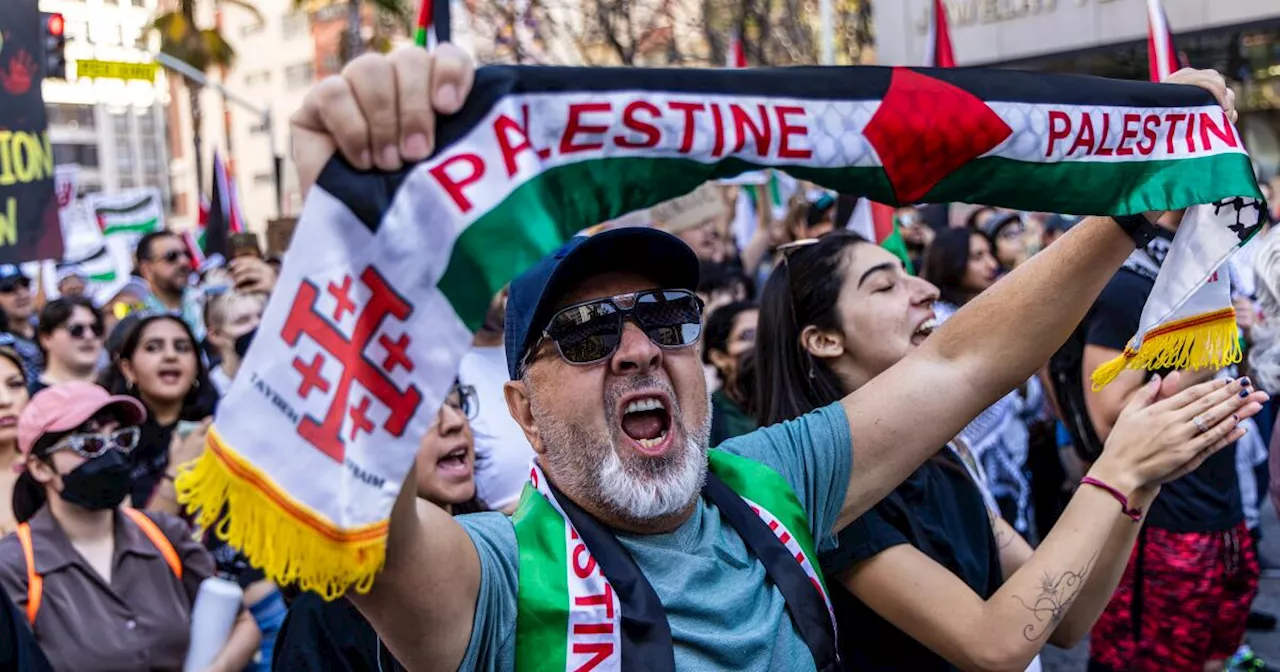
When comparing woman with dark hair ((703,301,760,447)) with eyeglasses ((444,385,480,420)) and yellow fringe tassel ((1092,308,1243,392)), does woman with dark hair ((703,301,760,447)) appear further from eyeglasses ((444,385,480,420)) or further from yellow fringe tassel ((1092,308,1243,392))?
yellow fringe tassel ((1092,308,1243,392))

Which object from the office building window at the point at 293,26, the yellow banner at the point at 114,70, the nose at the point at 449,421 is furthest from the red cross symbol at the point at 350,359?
the office building window at the point at 293,26

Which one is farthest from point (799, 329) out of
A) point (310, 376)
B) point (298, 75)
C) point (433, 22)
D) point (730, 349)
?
point (298, 75)

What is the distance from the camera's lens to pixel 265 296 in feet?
22.9

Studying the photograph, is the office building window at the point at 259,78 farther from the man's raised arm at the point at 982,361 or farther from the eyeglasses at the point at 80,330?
the man's raised arm at the point at 982,361

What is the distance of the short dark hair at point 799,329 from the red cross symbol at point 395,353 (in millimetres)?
1517

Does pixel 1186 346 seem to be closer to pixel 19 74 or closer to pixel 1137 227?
pixel 1137 227

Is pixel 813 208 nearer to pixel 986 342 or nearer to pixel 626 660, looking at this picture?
pixel 986 342

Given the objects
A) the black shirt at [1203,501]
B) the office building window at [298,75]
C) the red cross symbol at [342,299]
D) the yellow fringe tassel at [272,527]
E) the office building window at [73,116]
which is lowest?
the black shirt at [1203,501]

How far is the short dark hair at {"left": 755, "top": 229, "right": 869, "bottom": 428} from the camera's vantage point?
314 centimetres

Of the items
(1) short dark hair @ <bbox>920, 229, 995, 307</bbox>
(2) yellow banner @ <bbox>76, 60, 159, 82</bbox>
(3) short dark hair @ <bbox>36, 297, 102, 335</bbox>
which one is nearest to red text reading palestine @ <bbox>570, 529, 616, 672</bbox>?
(1) short dark hair @ <bbox>920, 229, 995, 307</bbox>

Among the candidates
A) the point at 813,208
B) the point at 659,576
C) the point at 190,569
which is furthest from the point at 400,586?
the point at 813,208

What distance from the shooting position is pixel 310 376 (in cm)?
165

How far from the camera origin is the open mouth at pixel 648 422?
2256 millimetres

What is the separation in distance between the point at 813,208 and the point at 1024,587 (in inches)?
255
